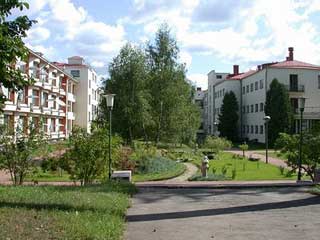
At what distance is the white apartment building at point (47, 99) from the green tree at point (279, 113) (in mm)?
23975

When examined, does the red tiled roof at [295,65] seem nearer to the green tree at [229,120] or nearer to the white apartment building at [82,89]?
the green tree at [229,120]

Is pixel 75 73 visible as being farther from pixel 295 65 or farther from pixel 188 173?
pixel 188 173

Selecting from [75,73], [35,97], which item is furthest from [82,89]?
[35,97]

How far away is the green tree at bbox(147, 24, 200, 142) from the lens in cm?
4656

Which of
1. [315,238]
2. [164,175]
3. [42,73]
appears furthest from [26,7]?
[42,73]

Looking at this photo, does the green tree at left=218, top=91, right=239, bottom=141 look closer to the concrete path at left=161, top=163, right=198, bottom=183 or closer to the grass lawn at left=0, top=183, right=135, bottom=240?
the concrete path at left=161, top=163, right=198, bottom=183

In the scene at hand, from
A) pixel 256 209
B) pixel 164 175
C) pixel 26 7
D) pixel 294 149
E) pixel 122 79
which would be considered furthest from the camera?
pixel 122 79

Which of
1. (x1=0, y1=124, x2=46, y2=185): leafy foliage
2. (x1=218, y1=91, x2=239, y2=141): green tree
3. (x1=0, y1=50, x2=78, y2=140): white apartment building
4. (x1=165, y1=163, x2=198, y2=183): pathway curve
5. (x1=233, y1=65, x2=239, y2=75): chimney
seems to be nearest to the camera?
(x1=0, y1=124, x2=46, y2=185): leafy foliage

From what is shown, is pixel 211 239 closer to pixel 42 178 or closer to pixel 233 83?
pixel 42 178

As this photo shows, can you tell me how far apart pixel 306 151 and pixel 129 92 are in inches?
989

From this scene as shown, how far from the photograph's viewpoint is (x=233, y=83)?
79.2 meters

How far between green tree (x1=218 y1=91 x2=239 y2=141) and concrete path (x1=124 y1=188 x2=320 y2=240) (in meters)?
58.7

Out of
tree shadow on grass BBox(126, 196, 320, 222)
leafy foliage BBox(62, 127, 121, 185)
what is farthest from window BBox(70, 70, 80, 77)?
tree shadow on grass BBox(126, 196, 320, 222)

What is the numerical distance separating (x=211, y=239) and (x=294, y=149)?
49.2ft
